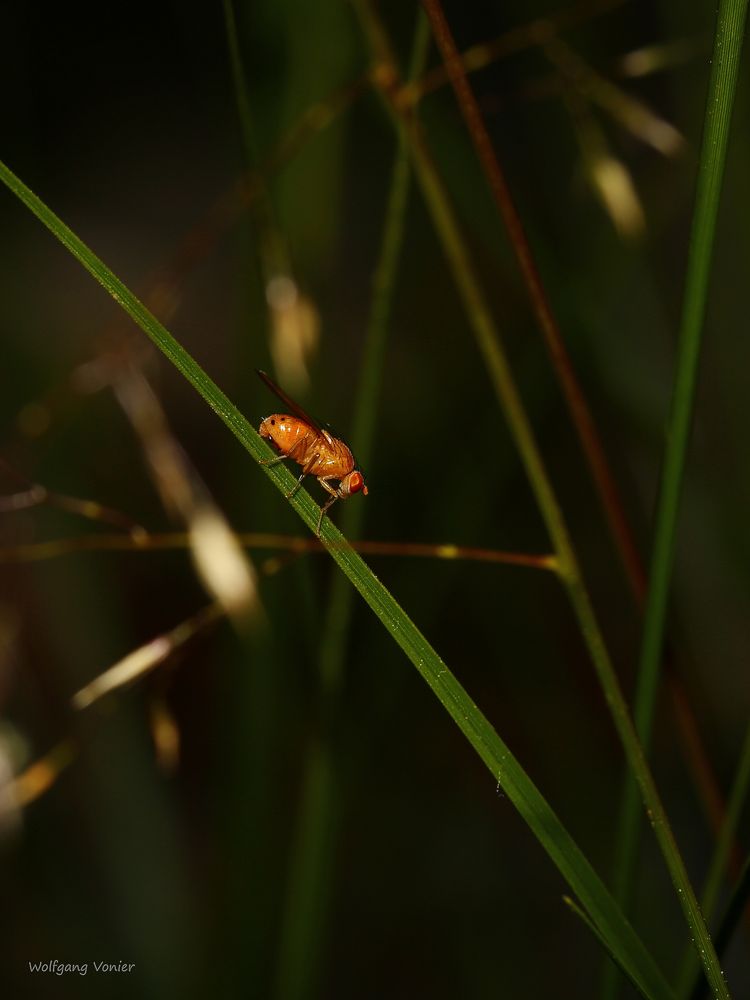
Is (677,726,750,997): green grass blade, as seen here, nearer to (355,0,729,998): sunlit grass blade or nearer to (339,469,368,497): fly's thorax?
(355,0,729,998): sunlit grass blade

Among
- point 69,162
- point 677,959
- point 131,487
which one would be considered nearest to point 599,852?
point 677,959

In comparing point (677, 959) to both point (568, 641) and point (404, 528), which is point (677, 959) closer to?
point (568, 641)

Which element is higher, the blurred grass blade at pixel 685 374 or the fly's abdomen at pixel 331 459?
the fly's abdomen at pixel 331 459

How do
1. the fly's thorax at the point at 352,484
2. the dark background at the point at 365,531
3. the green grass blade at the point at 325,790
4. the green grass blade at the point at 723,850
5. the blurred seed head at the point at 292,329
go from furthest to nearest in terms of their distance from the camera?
the dark background at the point at 365,531 → the blurred seed head at the point at 292,329 → the fly's thorax at the point at 352,484 → the green grass blade at the point at 325,790 → the green grass blade at the point at 723,850

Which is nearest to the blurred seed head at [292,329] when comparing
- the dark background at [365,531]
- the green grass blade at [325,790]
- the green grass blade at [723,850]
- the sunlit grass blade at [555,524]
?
the dark background at [365,531]

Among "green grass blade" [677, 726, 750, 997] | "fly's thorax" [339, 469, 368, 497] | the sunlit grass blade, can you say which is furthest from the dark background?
"green grass blade" [677, 726, 750, 997]

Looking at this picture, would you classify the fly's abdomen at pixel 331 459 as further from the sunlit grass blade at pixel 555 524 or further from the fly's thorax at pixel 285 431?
the sunlit grass blade at pixel 555 524
